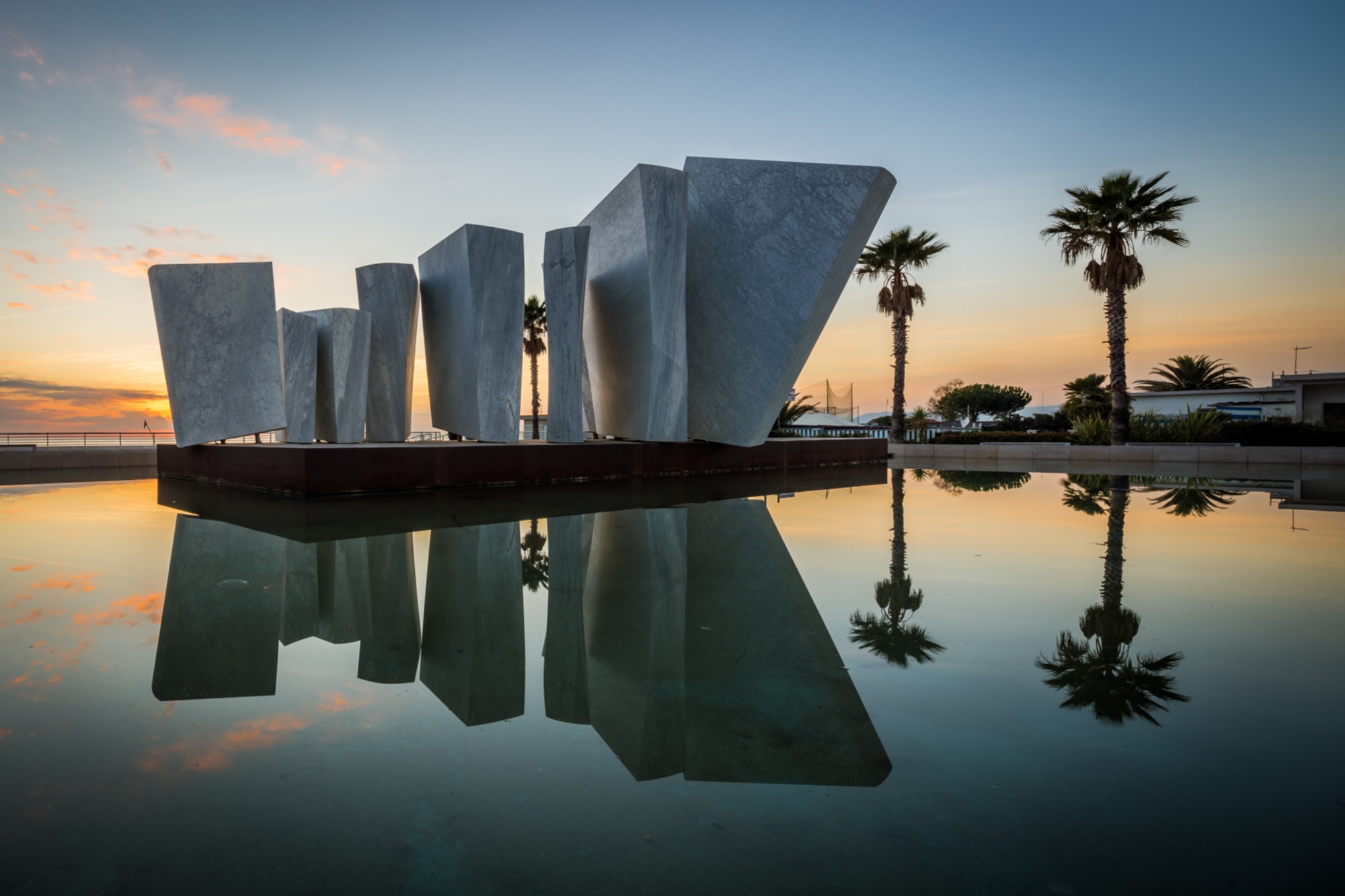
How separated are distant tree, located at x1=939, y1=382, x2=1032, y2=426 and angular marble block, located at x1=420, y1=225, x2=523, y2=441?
66.5m

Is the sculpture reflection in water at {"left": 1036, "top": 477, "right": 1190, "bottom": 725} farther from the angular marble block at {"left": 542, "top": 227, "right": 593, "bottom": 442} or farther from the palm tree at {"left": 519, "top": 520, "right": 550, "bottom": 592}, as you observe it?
the angular marble block at {"left": 542, "top": 227, "right": 593, "bottom": 442}

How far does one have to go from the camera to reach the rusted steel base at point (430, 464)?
32.3 feet

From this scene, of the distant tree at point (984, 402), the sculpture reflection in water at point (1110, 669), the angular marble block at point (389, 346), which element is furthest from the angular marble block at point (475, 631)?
the distant tree at point (984, 402)

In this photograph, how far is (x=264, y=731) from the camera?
2.53 m

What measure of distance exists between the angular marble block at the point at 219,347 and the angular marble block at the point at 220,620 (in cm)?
638

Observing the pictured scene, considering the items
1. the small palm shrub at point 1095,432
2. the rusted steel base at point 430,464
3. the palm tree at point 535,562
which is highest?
the small palm shrub at point 1095,432

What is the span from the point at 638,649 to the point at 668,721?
2.81 ft

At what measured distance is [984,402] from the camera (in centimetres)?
7288

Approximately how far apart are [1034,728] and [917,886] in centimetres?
112

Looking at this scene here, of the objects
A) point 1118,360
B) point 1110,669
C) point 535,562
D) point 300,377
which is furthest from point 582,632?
point 1118,360

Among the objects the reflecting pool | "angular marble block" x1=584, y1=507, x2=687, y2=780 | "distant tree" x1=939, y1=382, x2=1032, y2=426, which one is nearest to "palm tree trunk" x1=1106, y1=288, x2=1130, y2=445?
the reflecting pool

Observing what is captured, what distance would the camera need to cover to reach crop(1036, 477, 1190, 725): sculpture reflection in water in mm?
2729

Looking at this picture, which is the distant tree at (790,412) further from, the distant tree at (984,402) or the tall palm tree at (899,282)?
the distant tree at (984,402)

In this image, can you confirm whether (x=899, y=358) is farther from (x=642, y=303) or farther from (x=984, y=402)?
(x=984, y=402)
